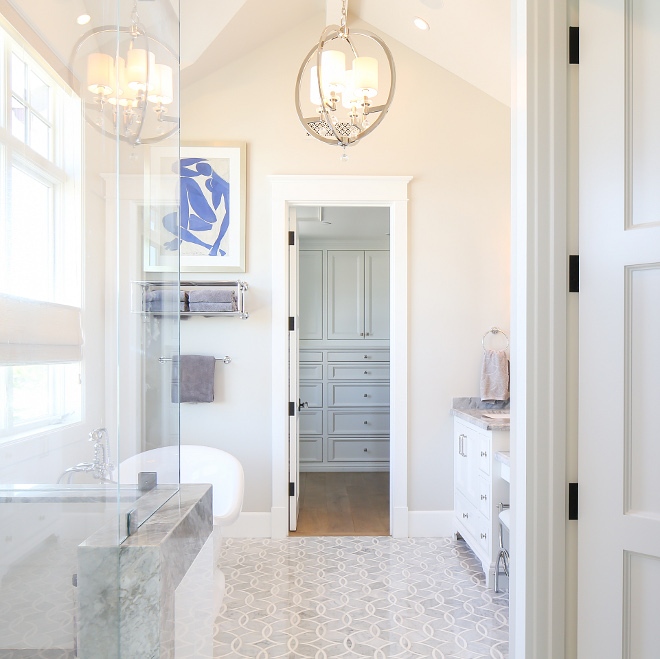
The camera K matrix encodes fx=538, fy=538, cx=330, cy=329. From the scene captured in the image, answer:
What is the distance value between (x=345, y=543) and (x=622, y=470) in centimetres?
263

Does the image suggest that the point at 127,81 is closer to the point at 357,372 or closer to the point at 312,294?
the point at 312,294

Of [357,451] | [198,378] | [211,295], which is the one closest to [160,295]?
[211,295]

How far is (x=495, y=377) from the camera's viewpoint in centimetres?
356

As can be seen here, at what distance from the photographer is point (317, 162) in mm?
3629

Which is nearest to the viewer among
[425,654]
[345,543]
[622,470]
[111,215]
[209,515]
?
[111,215]

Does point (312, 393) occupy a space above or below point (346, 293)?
below

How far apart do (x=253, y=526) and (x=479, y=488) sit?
1524mm

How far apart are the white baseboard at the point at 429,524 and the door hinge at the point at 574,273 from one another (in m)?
2.68

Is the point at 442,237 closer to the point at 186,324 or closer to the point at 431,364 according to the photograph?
the point at 431,364

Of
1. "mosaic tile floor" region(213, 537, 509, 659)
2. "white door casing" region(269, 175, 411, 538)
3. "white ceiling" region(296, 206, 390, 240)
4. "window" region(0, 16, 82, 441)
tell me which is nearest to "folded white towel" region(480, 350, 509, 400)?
"white door casing" region(269, 175, 411, 538)

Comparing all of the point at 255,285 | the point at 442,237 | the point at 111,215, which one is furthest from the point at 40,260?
the point at 442,237

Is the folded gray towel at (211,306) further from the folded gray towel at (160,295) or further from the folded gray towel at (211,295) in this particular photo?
the folded gray towel at (160,295)

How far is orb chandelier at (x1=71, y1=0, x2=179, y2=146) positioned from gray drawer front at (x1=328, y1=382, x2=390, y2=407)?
482 centimetres

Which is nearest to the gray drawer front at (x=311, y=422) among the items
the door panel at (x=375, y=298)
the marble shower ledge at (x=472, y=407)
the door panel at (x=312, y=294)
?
the door panel at (x=312, y=294)
